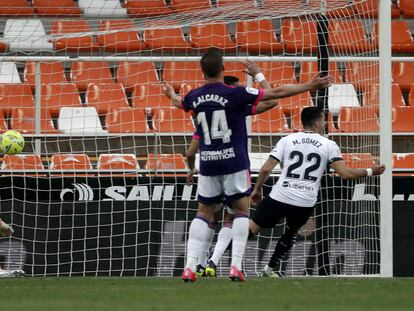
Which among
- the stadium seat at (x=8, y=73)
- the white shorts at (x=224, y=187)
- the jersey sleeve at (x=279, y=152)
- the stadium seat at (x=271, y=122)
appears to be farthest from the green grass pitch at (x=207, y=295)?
the stadium seat at (x=8, y=73)

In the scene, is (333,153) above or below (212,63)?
below

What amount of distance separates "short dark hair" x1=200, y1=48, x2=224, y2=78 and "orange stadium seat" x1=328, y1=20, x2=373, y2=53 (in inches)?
169

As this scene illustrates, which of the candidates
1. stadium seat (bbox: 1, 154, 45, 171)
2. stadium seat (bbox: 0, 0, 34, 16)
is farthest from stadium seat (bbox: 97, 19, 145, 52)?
stadium seat (bbox: 1, 154, 45, 171)

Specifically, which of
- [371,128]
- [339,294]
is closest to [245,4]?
[371,128]

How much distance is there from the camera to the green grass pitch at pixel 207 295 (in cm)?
673

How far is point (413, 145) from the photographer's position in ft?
50.0

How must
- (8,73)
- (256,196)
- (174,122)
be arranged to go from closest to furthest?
(256,196)
(174,122)
(8,73)

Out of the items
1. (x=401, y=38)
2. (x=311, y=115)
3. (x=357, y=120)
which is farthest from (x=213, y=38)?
(x=311, y=115)

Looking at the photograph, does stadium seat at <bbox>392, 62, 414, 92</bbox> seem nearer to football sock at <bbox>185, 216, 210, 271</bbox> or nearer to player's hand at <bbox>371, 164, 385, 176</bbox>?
player's hand at <bbox>371, 164, 385, 176</bbox>

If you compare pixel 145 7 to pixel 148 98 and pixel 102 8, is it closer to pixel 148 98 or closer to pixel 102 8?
pixel 102 8

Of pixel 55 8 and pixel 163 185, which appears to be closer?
pixel 163 185

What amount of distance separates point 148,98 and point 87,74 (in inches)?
46.8

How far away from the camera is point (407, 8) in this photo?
20016 mm

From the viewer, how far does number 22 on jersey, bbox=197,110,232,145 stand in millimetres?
8961
